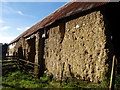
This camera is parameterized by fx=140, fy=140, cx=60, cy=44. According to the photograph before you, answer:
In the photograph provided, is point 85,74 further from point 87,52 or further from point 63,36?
point 63,36

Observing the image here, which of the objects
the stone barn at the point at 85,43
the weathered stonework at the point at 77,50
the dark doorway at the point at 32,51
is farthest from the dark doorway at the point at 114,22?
the dark doorway at the point at 32,51

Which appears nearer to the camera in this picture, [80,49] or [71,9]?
[80,49]

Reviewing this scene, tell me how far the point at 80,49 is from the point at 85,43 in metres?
0.39

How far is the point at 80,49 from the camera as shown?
6.37 metres

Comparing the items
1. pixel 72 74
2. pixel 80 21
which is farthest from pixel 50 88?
pixel 80 21

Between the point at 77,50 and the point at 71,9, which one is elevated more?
the point at 71,9

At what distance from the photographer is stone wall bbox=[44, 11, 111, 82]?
5.49 m

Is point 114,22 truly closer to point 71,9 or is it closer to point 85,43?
point 85,43

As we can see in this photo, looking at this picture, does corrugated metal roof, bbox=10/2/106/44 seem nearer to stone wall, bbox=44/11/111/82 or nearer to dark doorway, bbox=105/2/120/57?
stone wall, bbox=44/11/111/82

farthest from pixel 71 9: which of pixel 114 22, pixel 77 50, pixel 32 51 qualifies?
pixel 32 51

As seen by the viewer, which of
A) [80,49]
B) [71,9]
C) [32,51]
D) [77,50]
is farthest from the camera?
[32,51]

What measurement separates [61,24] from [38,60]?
3145 mm

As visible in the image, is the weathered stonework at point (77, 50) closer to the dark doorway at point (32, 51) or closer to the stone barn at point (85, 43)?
the stone barn at point (85, 43)

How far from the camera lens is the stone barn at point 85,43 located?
546 centimetres
